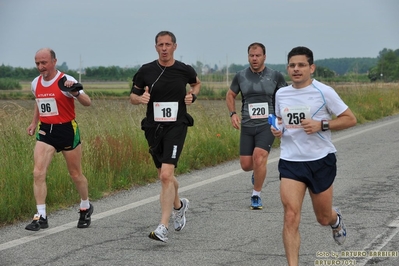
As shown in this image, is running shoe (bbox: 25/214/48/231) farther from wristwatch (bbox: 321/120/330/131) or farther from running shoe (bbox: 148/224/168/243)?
wristwatch (bbox: 321/120/330/131)

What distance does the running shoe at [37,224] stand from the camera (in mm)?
7543

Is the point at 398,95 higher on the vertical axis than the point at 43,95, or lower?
lower

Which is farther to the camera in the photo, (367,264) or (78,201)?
(78,201)

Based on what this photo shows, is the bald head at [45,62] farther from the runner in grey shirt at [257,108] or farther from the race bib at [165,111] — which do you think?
the runner in grey shirt at [257,108]

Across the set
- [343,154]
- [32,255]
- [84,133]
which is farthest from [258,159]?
[343,154]

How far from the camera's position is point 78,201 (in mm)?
9391

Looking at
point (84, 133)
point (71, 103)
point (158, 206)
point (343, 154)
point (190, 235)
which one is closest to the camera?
point (190, 235)

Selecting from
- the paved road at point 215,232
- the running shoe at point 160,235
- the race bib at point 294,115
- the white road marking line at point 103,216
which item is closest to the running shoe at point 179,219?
the paved road at point 215,232

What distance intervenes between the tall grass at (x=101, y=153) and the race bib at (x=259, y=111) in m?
2.23

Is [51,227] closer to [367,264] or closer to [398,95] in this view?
[367,264]

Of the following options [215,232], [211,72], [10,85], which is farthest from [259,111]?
[10,85]

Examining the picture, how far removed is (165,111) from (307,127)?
6.90 feet

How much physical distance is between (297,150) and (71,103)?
2915 mm

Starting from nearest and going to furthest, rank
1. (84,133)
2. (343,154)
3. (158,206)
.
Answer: (158,206) < (84,133) < (343,154)
